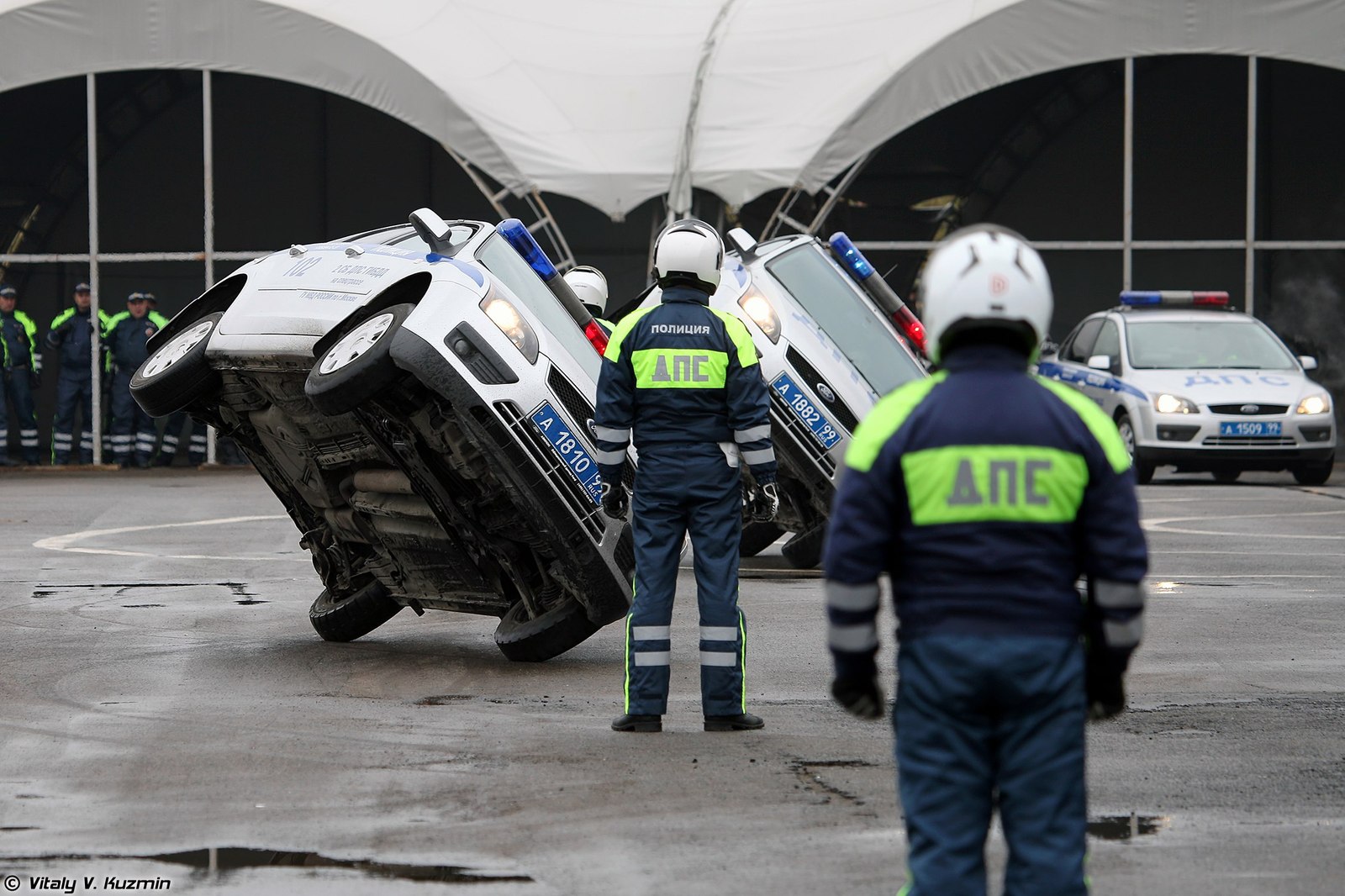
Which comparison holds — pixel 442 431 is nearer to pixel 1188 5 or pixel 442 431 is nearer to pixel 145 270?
pixel 1188 5

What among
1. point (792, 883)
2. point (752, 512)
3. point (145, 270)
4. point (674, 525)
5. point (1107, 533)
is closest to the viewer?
point (1107, 533)

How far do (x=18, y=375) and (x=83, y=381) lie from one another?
34.1 inches

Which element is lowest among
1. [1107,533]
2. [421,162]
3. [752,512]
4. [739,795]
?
[739,795]

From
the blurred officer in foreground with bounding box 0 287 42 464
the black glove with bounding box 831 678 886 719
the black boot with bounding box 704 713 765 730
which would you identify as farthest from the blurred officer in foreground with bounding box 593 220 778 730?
the blurred officer in foreground with bounding box 0 287 42 464

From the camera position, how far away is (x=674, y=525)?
688 centimetres

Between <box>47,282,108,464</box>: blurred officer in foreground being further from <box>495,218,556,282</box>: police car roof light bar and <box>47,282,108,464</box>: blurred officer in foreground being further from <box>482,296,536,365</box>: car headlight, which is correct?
<box>482,296,536,365</box>: car headlight

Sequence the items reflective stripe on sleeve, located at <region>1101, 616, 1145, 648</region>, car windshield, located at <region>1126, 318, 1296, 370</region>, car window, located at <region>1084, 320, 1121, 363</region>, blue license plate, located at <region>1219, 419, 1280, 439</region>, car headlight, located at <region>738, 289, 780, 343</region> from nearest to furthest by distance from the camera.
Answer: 1. reflective stripe on sleeve, located at <region>1101, 616, 1145, 648</region>
2. car headlight, located at <region>738, 289, 780, 343</region>
3. blue license plate, located at <region>1219, 419, 1280, 439</region>
4. car windshield, located at <region>1126, 318, 1296, 370</region>
5. car window, located at <region>1084, 320, 1121, 363</region>

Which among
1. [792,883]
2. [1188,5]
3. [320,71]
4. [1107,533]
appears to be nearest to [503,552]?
[792,883]

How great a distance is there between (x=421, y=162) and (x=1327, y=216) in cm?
1386

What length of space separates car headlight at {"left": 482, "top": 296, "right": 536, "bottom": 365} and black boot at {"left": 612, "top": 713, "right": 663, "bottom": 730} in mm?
1667

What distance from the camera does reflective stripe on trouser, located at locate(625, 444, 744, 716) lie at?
6801 mm

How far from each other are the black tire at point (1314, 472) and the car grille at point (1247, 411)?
84cm

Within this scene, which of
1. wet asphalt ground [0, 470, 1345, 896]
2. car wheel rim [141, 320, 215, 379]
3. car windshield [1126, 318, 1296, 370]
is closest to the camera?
wet asphalt ground [0, 470, 1345, 896]

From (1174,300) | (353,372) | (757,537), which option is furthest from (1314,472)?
(353,372)
